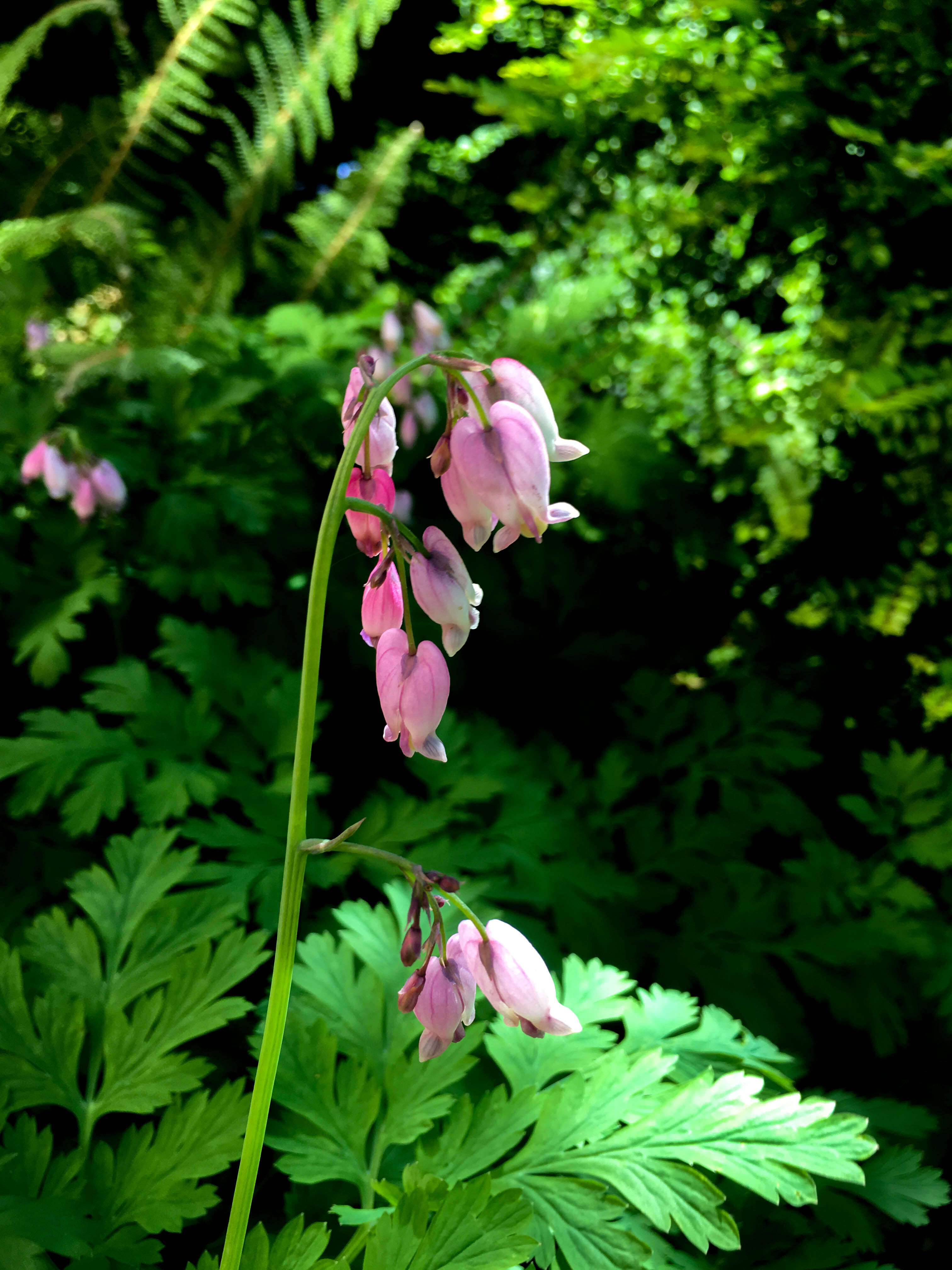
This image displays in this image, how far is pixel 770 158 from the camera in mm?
2137

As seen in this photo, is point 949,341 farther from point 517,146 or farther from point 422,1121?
point 517,146

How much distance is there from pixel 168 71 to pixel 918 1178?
14.7 ft

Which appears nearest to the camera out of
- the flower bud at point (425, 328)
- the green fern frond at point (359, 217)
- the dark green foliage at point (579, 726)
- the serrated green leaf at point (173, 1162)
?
the serrated green leaf at point (173, 1162)

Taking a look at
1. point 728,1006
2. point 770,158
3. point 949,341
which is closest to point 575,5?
point 770,158

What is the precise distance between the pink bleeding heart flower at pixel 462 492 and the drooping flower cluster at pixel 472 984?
0.93ft

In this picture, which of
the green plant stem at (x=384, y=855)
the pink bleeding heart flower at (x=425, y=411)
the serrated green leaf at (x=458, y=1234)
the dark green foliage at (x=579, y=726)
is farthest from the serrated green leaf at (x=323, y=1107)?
the pink bleeding heart flower at (x=425, y=411)

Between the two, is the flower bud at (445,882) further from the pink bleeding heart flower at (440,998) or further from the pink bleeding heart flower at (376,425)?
the pink bleeding heart flower at (376,425)

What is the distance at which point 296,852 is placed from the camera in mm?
754

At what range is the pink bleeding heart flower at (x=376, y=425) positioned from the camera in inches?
30.2

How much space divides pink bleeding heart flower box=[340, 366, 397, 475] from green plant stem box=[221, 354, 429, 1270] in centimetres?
2

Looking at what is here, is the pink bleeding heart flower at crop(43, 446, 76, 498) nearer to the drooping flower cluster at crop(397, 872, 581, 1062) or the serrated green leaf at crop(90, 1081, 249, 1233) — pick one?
the serrated green leaf at crop(90, 1081, 249, 1233)

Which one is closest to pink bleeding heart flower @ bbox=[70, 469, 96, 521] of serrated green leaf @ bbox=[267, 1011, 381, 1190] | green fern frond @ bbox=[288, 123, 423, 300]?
serrated green leaf @ bbox=[267, 1011, 381, 1190]

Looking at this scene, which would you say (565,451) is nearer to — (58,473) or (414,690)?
(414,690)

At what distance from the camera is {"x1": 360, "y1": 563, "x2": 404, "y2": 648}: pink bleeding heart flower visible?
0.78 meters
